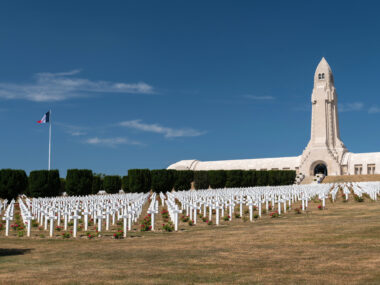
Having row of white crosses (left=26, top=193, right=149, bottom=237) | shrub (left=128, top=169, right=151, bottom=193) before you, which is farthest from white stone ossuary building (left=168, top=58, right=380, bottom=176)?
row of white crosses (left=26, top=193, right=149, bottom=237)

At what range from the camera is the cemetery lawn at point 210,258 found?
26.5 feet

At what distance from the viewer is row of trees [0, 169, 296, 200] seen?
36.6m

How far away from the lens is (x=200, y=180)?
52.6 m

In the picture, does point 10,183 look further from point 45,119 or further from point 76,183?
point 45,119

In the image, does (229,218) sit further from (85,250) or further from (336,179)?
(336,179)

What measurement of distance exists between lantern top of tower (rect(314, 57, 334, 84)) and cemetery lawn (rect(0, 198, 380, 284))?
239 ft

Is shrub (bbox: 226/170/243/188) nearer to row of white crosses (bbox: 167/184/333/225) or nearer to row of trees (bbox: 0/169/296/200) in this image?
row of trees (bbox: 0/169/296/200)

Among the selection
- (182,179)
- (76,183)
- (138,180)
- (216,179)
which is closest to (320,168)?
(216,179)

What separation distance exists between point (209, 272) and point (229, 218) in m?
12.0

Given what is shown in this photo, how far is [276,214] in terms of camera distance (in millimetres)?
21141

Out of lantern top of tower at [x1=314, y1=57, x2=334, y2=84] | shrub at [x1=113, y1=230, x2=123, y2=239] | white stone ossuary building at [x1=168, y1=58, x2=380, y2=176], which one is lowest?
shrub at [x1=113, y1=230, x2=123, y2=239]

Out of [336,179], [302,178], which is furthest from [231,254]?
[302,178]

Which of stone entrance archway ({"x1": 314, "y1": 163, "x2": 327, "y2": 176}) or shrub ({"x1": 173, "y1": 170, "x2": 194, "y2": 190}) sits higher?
stone entrance archway ({"x1": 314, "y1": 163, "x2": 327, "y2": 176})

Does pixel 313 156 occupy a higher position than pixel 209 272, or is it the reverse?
pixel 313 156
